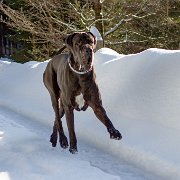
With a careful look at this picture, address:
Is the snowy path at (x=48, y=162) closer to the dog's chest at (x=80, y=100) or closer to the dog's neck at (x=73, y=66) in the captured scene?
the dog's chest at (x=80, y=100)

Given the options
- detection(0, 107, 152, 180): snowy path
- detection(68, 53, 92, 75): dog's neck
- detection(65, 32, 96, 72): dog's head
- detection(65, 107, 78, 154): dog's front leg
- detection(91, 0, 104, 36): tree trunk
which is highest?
detection(91, 0, 104, 36): tree trunk

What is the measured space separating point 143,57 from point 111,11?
21.2 ft

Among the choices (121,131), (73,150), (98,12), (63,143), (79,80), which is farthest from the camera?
(98,12)

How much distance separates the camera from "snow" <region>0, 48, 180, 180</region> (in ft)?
13.6

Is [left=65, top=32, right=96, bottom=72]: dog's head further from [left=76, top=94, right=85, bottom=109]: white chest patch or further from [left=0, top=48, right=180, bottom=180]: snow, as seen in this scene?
[left=0, top=48, right=180, bottom=180]: snow

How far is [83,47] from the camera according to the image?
3928mm

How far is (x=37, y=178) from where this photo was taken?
3.90 m

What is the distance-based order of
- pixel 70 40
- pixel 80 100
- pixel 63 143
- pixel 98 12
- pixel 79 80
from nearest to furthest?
1. pixel 70 40
2. pixel 79 80
3. pixel 80 100
4. pixel 63 143
5. pixel 98 12

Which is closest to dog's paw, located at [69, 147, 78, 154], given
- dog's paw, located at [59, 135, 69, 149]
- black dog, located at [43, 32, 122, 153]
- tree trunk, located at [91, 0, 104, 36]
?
black dog, located at [43, 32, 122, 153]

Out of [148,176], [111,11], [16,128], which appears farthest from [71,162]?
[111,11]

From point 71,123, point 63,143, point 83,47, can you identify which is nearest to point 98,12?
point 63,143

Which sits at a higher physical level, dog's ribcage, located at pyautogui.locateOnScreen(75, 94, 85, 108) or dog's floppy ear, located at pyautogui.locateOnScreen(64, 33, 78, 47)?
dog's floppy ear, located at pyautogui.locateOnScreen(64, 33, 78, 47)

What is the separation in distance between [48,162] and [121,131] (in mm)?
1093

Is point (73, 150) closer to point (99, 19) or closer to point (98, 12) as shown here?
point (99, 19)
